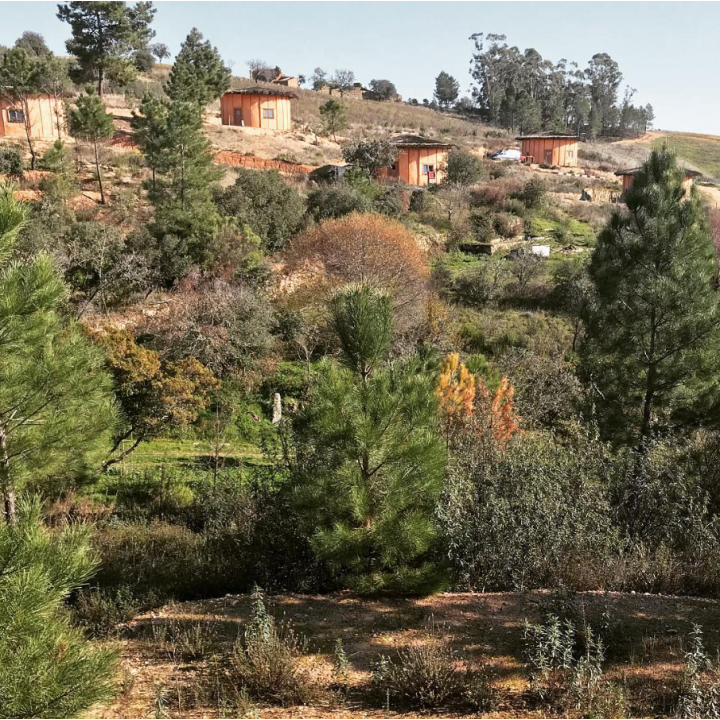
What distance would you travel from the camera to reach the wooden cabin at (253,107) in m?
46.5

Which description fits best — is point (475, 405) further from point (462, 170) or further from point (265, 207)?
point (462, 170)

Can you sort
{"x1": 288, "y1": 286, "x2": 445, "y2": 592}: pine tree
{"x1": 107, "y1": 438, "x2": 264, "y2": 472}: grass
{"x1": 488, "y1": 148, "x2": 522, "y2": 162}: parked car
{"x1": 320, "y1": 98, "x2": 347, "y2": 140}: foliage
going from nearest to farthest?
1. {"x1": 288, "y1": 286, "x2": 445, "y2": 592}: pine tree
2. {"x1": 107, "y1": 438, "x2": 264, "y2": 472}: grass
3. {"x1": 320, "y1": 98, "x2": 347, "y2": 140}: foliage
4. {"x1": 488, "y1": 148, "x2": 522, "y2": 162}: parked car

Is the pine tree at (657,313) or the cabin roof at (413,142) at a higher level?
the cabin roof at (413,142)

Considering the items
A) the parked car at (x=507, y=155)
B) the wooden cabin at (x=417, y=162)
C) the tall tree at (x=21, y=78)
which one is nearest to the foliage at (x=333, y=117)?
the wooden cabin at (x=417, y=162)

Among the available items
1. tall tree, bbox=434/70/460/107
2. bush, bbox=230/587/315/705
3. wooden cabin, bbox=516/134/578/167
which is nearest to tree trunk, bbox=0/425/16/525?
bush, bbox=230/587/315/705

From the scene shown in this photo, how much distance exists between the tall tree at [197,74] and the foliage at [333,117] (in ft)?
24.5

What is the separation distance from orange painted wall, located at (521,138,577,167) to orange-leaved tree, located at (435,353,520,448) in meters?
43.2

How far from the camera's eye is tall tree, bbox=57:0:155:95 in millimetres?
45062

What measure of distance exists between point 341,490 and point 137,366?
324 inches

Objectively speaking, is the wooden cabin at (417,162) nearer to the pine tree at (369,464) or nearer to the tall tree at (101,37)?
the tall tree at (101,37)

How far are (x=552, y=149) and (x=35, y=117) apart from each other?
119 ft

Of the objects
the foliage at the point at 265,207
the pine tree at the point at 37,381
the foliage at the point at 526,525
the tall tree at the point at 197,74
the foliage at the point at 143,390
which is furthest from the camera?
the tall tree at the point at 197,74

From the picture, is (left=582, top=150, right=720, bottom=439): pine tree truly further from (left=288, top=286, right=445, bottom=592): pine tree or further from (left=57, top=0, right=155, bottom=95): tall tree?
(left=57, top=0, right=155, bottom=95): tall tree

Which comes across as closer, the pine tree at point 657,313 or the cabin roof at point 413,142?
the pine tree at point 657,313
